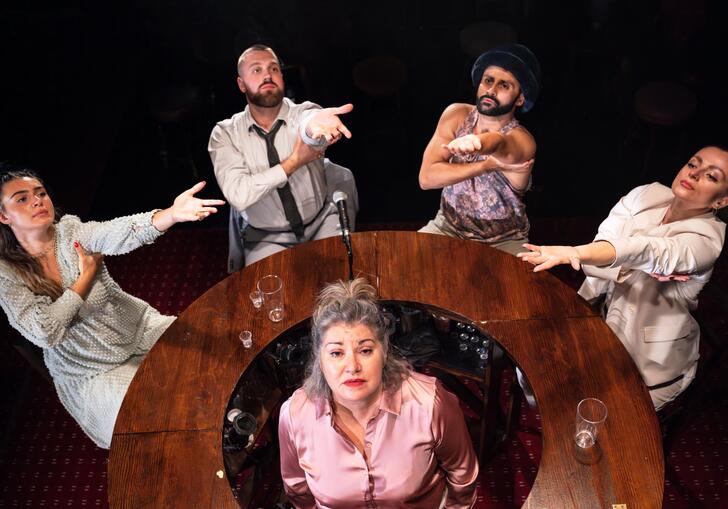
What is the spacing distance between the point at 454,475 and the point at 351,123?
366 cm

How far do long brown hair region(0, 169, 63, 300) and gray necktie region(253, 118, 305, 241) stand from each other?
1092mm

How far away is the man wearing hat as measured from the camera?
343 cm

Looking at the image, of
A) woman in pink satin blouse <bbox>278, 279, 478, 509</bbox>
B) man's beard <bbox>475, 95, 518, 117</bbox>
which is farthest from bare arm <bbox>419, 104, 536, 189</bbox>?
woman in pink satin blouse <bbox>278, 279, 478, 509</bbox>

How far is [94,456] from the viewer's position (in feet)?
12.4

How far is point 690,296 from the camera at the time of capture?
3.05 m

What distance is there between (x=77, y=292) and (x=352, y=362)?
1303 millimetres

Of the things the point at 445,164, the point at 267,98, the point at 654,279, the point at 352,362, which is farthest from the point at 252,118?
the point at 654,279

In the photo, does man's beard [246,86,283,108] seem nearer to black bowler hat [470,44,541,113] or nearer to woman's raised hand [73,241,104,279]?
black bowler hat [470,44,541,113]

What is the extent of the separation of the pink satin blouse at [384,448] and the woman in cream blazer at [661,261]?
0.75 metres

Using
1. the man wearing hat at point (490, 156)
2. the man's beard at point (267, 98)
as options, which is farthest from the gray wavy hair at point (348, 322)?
the man's beard at point (267, 98)

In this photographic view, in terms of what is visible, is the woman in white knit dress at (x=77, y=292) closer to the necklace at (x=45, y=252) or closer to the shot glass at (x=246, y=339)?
the necklace at (x=45, y=252)

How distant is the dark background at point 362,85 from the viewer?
5.27 metres

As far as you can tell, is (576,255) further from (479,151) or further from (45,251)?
(45,251)

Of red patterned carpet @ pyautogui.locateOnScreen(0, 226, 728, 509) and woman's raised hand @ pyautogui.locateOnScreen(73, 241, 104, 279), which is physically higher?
woman's raised hand @ pyautogui.locateOnScreen(73, 241, 104, 279)
